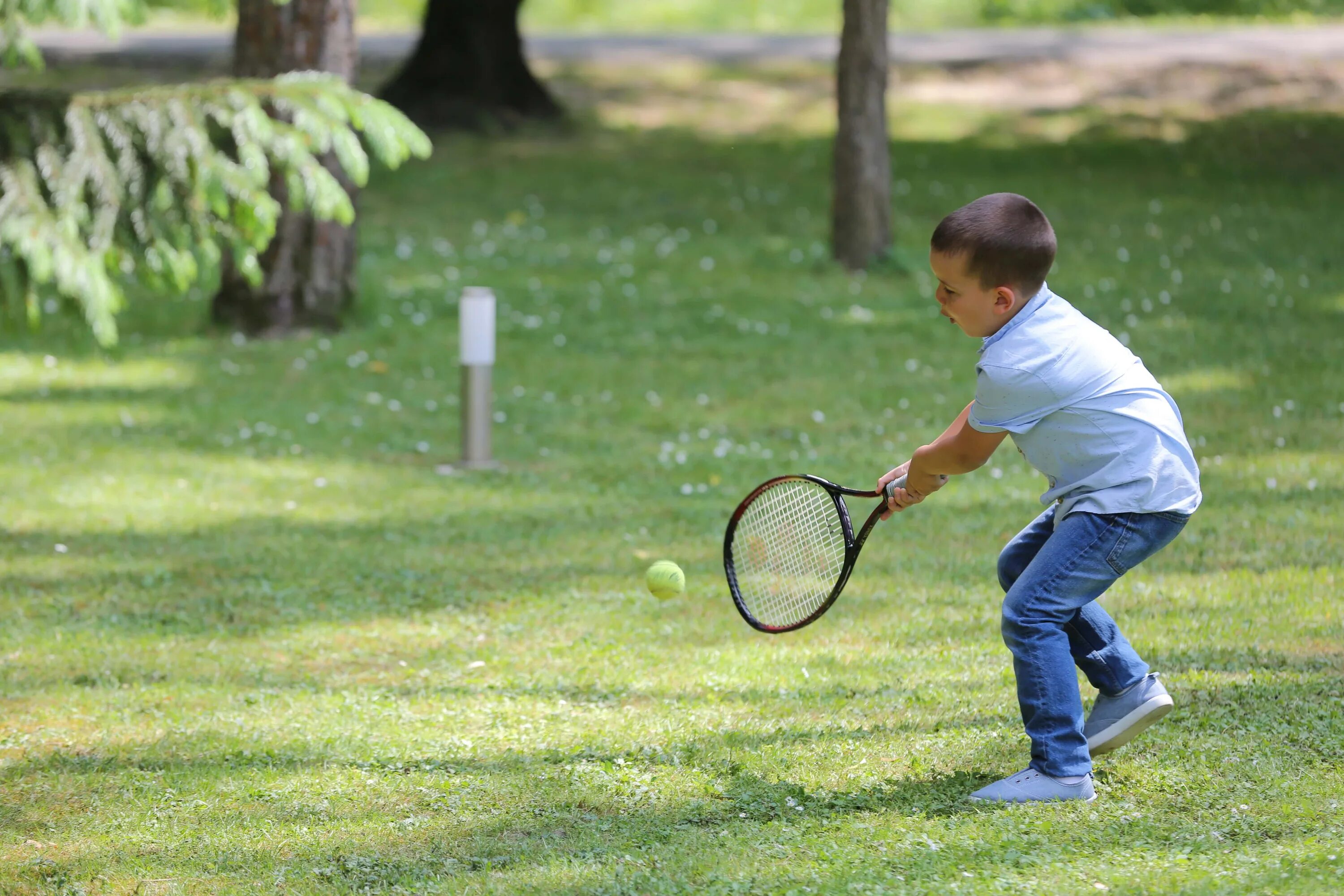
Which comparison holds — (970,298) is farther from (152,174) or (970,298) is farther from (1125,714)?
(152,174)

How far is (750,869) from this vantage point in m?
3.99

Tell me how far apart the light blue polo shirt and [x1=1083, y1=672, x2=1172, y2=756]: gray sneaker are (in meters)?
0.62

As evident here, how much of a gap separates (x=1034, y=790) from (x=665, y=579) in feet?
6.32

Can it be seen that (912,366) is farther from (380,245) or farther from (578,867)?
(578,867)

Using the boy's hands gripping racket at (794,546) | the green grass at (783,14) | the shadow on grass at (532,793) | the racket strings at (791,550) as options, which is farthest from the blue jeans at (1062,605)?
the green grass at (783,14)

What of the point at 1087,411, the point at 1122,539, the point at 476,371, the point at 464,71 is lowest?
the point at 476,371

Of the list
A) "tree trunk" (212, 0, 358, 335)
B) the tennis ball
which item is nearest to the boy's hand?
the tennis ball

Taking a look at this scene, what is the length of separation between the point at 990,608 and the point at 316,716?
2.90 metres

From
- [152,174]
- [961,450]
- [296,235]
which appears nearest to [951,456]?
[961,450]

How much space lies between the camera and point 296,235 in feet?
38.9

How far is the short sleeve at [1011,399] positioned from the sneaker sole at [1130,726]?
0.96 metres

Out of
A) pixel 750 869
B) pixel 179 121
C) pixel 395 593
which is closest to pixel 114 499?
pixel 395 593

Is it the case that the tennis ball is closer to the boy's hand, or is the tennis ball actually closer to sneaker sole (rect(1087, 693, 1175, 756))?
the boy's hand

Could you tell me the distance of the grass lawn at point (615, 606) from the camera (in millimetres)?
4199
